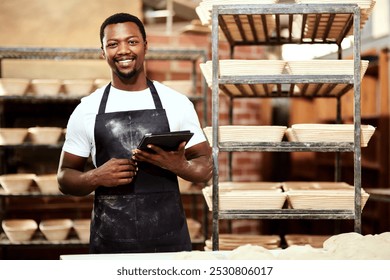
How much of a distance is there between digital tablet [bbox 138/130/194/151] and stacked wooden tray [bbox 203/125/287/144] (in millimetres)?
333

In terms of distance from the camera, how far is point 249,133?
2.57m

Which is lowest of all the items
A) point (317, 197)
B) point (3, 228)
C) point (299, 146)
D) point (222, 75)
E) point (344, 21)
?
point (3, 228)

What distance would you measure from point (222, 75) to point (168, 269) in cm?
89

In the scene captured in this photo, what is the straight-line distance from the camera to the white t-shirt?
246 centimetres

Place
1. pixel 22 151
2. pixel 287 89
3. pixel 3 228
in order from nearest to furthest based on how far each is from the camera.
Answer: pixel 287 89 → pixel 3 228 → pixel 22 151

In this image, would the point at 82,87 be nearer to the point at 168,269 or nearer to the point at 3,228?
the point at 3,228

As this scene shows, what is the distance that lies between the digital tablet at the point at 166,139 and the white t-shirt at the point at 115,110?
0.25m

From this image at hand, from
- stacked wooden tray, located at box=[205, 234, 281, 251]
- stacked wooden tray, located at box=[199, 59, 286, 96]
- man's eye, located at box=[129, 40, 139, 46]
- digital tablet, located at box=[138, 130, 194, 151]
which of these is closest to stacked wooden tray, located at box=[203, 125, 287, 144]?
stacked wooden tray, located at box=[199, 59, 286, 96]

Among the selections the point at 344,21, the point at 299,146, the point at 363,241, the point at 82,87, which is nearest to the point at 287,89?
the point at 344,21

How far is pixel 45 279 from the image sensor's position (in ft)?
6.50

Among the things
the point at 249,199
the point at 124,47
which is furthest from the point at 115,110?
the point at 249,199

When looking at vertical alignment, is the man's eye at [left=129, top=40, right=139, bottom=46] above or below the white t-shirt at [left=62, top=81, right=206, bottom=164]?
above

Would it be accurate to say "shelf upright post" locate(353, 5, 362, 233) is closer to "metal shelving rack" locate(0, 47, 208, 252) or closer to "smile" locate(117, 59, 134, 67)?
"smile" locate(117, 59, 134, 67)

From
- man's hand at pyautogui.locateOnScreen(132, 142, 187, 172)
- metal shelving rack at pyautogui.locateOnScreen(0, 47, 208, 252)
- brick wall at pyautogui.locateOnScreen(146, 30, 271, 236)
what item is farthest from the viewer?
brick wall at pyautogui.locateOnScreen(146, 30, 271, 236)
